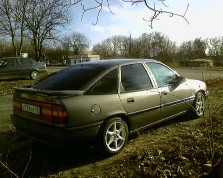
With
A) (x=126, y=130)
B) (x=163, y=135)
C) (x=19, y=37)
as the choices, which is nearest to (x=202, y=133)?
(x=163, y=135)

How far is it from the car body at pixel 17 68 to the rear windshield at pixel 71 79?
45.0 feet

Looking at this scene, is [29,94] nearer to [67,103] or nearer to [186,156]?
[67,103]

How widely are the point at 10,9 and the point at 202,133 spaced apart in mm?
15865

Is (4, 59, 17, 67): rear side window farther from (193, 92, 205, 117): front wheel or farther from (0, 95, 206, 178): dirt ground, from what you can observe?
(193, 92, 205, 117): front wheel

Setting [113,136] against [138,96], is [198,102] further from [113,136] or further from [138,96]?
[113,136]

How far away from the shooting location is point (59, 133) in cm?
361

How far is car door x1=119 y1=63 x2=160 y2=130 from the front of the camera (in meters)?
4.39

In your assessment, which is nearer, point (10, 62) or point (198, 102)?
point (198, 102)

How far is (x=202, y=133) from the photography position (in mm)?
4883

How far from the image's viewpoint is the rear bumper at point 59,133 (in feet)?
11.9

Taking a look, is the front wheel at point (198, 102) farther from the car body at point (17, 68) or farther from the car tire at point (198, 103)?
the car body at point (17, 68)

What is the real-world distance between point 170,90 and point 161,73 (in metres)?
0.38

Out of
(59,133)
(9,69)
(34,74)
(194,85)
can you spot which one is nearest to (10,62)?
(9,69)

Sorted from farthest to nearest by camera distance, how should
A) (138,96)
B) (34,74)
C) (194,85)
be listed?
(34,74)
(194,85)
(138,96)
